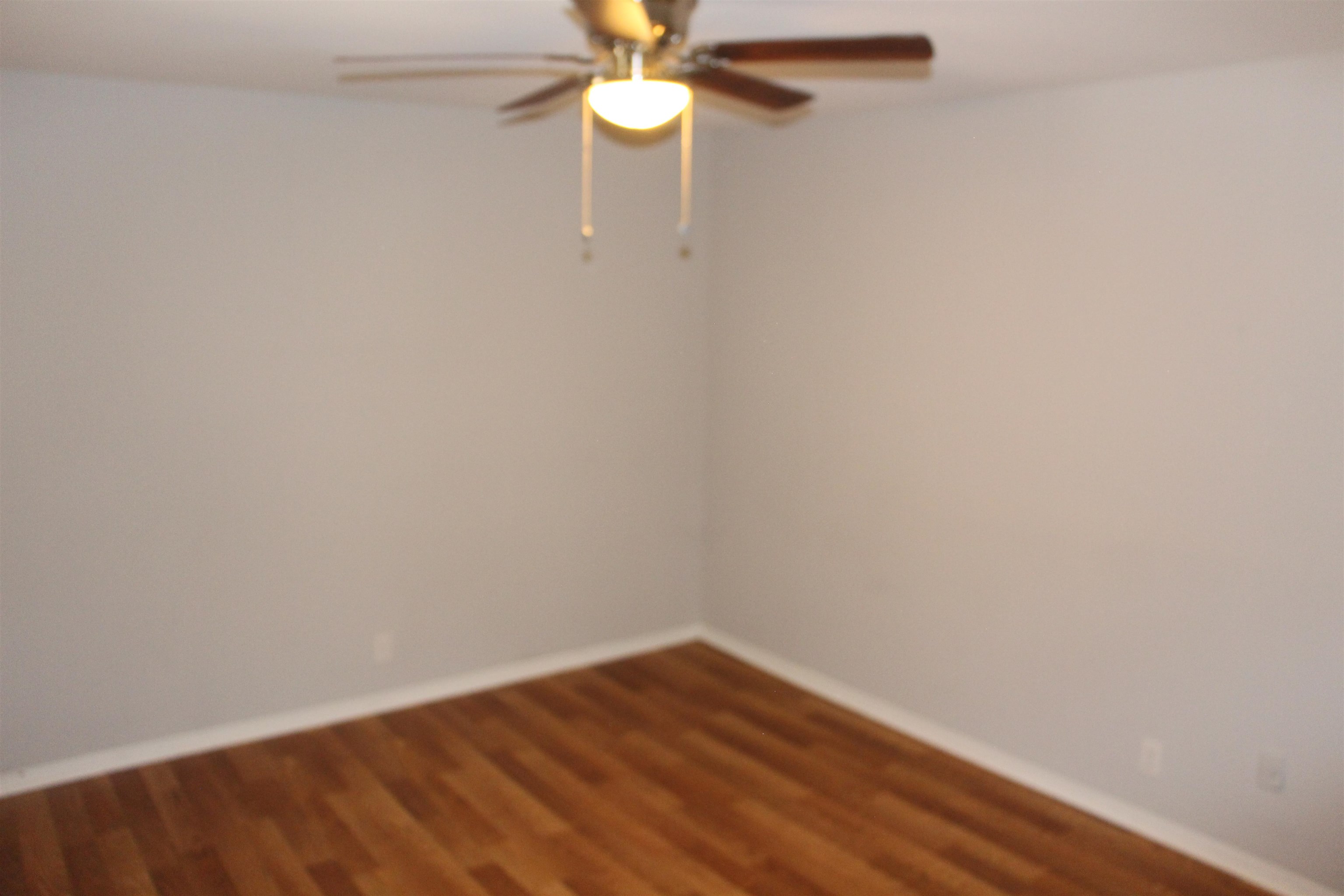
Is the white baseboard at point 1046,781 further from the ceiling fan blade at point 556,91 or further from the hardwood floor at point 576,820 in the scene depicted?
the ceiling fan blade at point 556,91

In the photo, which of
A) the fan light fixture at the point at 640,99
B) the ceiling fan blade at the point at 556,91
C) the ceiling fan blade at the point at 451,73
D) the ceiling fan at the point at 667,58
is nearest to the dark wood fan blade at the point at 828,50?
the ceiling fan at the point at 667,58

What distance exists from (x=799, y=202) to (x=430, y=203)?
1.60m

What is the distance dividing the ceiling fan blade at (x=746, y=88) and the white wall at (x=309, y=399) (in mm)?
→ 2210

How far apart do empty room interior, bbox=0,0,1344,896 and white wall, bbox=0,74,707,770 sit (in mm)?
18

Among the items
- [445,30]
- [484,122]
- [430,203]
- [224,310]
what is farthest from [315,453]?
[445,30]

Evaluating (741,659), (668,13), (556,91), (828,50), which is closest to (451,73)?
(556,91)

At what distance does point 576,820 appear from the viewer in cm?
358

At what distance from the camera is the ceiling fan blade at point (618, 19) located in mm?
1853

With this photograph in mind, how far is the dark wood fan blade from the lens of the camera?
1.96 meters

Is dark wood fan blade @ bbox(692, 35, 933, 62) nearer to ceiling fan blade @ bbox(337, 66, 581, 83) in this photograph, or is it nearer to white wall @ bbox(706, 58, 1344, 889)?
ceiling fan blade @ bbox(337, 66, 581, 83)

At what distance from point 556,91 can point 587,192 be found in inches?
85.4

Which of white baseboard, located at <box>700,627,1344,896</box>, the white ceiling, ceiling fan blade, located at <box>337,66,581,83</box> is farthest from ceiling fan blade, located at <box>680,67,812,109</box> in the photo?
white baseboard, located at <box>700,627,1344,896</box>

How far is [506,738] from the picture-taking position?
4.19m

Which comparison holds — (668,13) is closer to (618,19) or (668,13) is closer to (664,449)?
(618,19)
